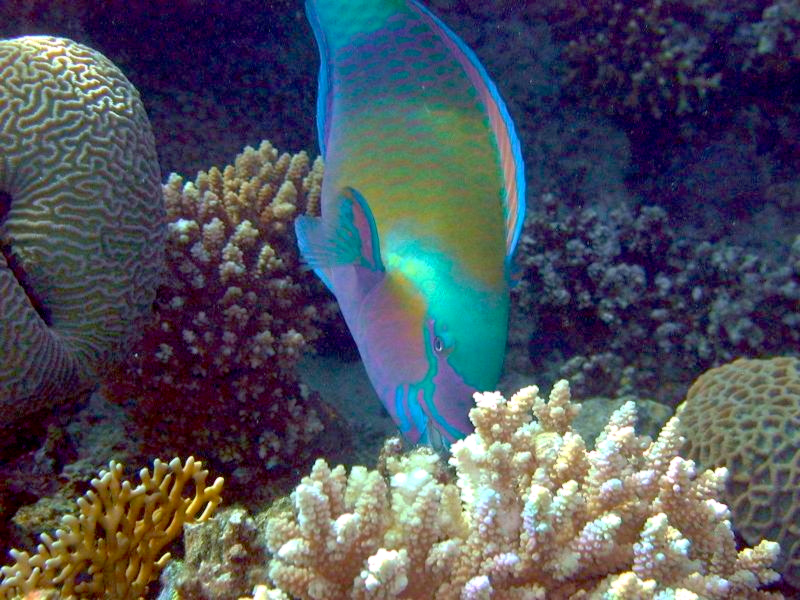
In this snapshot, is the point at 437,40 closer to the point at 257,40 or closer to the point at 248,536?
the point at 248,536

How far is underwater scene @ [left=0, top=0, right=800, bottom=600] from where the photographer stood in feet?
7.05

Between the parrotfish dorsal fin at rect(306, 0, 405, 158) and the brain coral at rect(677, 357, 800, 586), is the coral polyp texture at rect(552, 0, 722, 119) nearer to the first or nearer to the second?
the brain coral at rect(677, 357, 800, 586)

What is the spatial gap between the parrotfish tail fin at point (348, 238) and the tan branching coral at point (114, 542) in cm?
117

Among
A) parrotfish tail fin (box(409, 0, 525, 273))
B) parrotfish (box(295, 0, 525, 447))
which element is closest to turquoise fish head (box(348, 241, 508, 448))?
parrotfish (box(295, 0, 525, 447))

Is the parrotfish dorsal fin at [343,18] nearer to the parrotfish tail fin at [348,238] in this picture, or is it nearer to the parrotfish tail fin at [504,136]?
the parrotfish tail fin at [504,136]

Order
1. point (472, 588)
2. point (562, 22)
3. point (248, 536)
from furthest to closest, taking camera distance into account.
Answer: point (562, 22), point (248, 536), point (472, 588)

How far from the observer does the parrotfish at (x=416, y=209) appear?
2.13 metres

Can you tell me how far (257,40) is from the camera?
5820 mm

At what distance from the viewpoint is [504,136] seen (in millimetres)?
2375

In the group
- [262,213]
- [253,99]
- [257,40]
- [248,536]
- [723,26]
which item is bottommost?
[248,536]

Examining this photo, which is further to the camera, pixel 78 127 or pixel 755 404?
pixel 755 404

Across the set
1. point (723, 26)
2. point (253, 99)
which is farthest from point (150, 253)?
point (723, 26)

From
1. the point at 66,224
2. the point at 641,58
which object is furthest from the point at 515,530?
the point at 641,58

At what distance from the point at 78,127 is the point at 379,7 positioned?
66.1 inches
